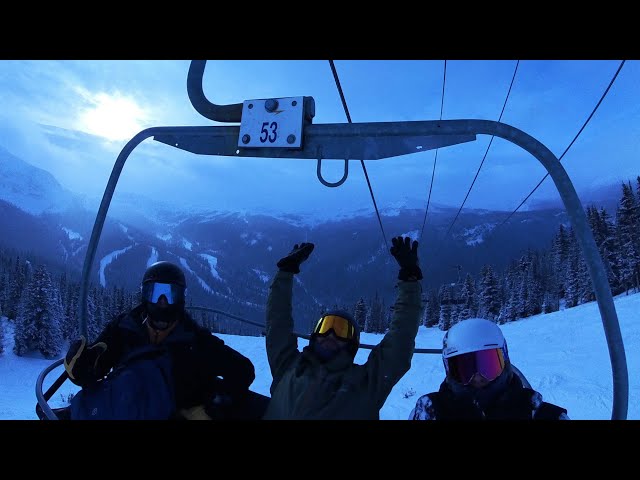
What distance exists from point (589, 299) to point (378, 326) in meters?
23.7

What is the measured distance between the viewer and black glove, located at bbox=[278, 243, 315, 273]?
11.7ft

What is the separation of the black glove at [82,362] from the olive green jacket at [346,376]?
1.13m

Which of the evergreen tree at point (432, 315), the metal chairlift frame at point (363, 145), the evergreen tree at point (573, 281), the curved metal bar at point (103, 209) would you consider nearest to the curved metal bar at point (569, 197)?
the metal chairlift frame at point (363, 145)

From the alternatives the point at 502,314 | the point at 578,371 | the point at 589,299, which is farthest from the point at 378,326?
the point at 578,371

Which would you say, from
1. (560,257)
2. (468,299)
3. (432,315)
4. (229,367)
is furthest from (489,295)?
(229,367)

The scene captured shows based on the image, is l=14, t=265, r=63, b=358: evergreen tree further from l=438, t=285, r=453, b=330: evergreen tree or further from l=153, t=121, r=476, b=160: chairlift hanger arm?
l=153, t=121, r=476, b=160: chairlift hanger arm

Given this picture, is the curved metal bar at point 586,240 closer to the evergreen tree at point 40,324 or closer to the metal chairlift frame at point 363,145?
the metal chairlift frame at point 363,145

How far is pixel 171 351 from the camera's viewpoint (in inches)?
123

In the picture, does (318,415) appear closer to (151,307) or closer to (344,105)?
(151,307)

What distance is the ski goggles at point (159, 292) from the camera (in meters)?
3.30

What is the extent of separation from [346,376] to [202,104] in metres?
1.98

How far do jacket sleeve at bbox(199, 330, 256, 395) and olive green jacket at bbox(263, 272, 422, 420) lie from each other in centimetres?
20

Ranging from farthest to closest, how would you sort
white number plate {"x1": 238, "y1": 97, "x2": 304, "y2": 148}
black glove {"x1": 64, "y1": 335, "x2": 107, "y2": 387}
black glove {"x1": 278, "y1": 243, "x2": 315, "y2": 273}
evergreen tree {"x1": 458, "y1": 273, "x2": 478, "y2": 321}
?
evergreen tree {"x1": 458, "y1": 273, "x2": 478, "y2": 321} < black glove {"x1": 278, "y1": 243, "x2": 315, "y2": 273} < black glove {"x1": 64, "y1": 335, "x2": 107, "y2": 387} < white number plate {"x1": 238, "y1": 97, "x2": 304, "y2": 148}

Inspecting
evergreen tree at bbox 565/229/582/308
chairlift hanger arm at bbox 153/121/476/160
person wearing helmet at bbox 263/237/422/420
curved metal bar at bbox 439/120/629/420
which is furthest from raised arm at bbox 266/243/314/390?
evergreen tree at bbox 565/229/582/308
